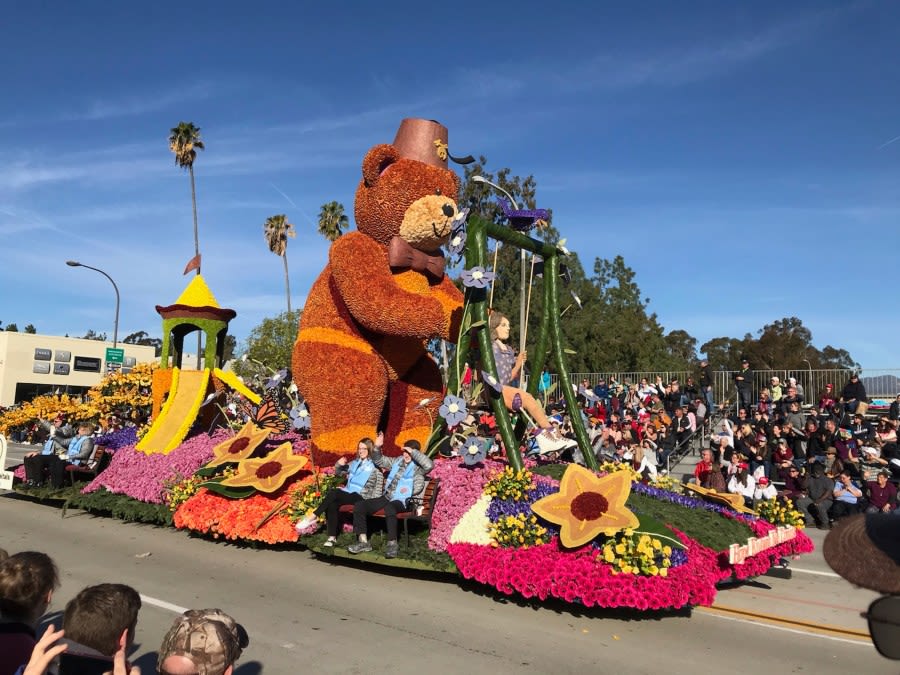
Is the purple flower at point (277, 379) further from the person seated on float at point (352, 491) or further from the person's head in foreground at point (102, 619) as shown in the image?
the person's head in foreground at point (102, 619)

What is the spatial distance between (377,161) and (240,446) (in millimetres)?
4478

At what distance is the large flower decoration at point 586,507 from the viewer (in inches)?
254

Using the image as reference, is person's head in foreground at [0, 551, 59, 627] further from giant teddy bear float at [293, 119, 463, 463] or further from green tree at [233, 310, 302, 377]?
green tree at [233, 310, 302, 377]

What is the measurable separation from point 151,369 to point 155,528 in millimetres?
7650

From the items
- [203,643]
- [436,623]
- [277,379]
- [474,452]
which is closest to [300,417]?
[277,379]

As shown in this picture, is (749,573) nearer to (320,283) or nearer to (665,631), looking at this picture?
(665,631)

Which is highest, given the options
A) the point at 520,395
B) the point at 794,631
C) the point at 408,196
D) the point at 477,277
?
the point at 408,196

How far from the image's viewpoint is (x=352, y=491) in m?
8.09

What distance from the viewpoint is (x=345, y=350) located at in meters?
9.09

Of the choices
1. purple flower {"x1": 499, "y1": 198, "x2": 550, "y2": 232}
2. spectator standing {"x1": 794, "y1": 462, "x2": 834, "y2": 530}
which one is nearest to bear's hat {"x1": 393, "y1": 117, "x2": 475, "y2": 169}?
purple flower {"x1": 499, "y1": 198, "x2": 550, "y2": 232}

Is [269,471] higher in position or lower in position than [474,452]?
lower

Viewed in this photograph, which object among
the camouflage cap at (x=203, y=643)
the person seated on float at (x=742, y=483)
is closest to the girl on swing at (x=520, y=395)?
the person seated on float at (x=742, y=483)

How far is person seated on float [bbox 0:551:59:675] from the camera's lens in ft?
8.66

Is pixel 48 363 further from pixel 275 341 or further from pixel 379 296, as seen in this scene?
pixel 379 296
